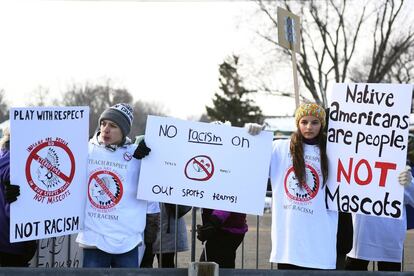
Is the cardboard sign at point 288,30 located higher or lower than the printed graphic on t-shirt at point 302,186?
higher

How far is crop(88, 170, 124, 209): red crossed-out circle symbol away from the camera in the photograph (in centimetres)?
450

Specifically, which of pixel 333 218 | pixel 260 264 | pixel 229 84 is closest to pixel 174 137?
pixel 333 218

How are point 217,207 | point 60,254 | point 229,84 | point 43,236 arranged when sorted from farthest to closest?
point 229,84 → point 60,254 → point 217,207 → point 43,236

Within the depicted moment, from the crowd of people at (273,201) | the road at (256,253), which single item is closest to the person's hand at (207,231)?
the crowd of people at (273,201)

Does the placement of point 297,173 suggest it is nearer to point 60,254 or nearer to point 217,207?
point 217,207

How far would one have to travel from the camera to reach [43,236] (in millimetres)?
4395

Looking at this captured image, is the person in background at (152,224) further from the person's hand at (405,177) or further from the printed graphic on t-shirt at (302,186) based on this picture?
the person's hand at (405,177)

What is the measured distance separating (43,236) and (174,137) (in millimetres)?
1149

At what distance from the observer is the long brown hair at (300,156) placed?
448 cm

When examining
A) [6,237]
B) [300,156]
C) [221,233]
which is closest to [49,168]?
[6,237]

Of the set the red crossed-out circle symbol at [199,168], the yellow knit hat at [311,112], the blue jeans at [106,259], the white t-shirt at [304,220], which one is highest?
the yellow knit hat at [311,112]

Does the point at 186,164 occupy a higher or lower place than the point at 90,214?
higher

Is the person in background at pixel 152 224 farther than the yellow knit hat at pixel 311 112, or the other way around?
the person in background at pixel 152 224

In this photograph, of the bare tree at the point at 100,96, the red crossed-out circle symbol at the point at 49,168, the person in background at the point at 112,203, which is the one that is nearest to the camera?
the red crossed-out circle symbol at the point at 49,168
